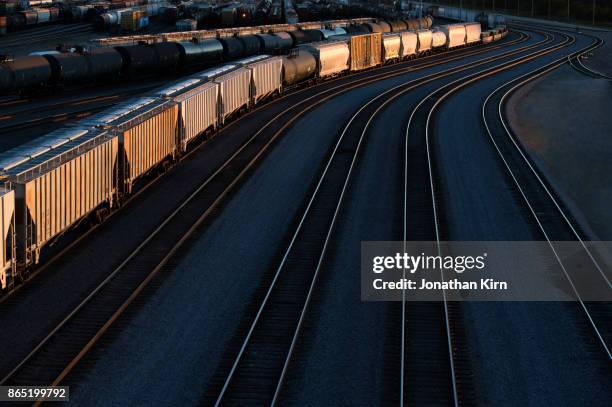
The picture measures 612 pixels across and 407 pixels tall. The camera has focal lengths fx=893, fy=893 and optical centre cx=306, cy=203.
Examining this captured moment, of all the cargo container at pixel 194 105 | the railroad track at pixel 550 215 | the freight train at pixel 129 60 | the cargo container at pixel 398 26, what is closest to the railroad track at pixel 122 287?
the cargo container at pixel 194 105

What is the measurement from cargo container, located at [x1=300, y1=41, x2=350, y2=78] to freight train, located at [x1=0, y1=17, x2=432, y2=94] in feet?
9.05

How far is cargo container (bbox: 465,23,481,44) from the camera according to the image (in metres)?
102

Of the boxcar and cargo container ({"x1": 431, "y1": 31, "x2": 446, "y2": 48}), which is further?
cargo container ({"x1": 431, "y1": 31, "x2": 446, "y2": 48})

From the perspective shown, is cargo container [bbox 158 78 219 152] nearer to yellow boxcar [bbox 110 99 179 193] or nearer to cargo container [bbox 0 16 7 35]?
yellow boxcar [bbox 110 99 179 193]

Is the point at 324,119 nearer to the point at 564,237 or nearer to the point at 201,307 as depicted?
the point at 564,237

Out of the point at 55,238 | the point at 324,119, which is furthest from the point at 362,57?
the point at 55,238

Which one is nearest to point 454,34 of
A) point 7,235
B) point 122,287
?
point 122,287

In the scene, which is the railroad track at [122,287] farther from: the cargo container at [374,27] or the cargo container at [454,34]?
the cargo container at [454,34]

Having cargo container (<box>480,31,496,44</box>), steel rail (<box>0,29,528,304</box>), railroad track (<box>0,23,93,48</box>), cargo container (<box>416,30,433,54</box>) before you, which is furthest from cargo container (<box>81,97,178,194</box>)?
cargo container (<box>480,31,496,44</box>)

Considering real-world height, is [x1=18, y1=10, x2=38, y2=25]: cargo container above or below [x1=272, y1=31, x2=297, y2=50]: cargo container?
above

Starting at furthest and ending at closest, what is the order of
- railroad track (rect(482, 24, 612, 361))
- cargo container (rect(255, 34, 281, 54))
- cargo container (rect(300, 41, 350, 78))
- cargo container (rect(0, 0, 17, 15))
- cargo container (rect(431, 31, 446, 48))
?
cargo container (rect(0, 0, 17, 15)) → cargo container (rect(431, 31, 446, 48)) → cargo container (rect(255, 34, 281, 54)) → cargo container (rect(300, 41, 350, 78)) → railroad track (rect(482, 24, 612, 361))

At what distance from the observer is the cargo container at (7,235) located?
1872 centimetres

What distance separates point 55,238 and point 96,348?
521 centimetres

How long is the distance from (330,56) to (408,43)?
67.1 ft
